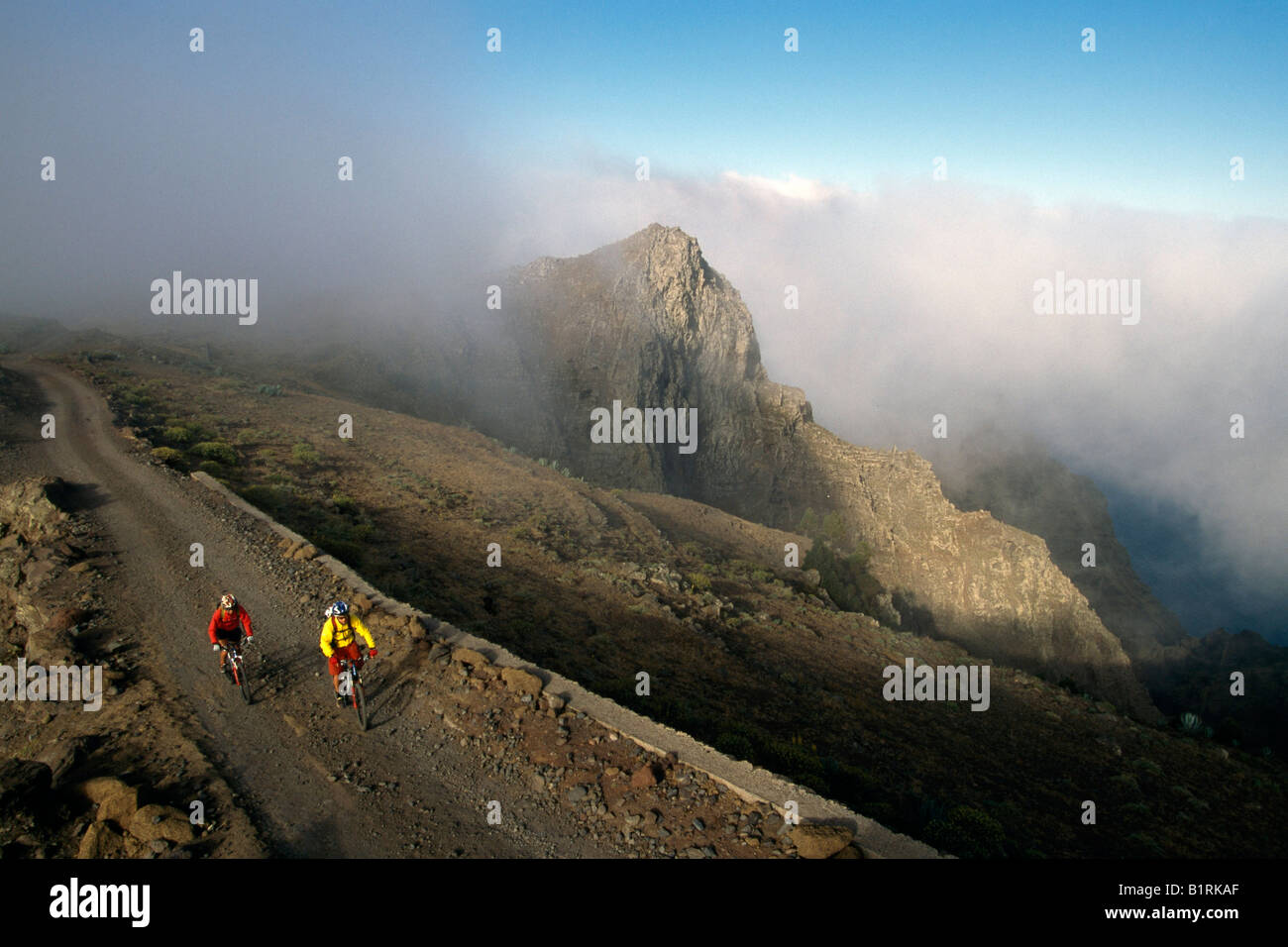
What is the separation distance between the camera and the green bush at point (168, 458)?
19116mm

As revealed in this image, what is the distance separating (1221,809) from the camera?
16.1 metres

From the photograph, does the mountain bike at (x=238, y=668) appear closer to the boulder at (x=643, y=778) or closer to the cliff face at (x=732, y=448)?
the boulder at (x=643, y=778)

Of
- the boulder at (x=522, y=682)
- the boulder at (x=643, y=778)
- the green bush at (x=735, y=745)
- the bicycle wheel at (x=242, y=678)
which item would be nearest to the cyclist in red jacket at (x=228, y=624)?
the bicycle wheel at (x=242, y=678)

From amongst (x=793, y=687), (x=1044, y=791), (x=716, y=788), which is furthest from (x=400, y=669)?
(x=1044, y=791)

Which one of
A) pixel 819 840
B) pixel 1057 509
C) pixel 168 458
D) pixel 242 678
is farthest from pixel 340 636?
pixel 1057 509

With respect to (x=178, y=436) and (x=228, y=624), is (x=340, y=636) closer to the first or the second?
(x=228, y=624)

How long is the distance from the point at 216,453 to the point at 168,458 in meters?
1.78

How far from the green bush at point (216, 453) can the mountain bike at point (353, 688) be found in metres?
15.9

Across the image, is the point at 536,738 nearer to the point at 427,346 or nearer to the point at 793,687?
the point at 793,687

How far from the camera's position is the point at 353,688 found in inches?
351

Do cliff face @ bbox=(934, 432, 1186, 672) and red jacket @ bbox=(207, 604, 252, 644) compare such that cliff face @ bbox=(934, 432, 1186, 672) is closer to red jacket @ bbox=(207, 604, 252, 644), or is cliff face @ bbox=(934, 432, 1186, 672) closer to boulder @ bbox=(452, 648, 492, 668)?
boulder @ bbox=(452, 648, 492, 668)

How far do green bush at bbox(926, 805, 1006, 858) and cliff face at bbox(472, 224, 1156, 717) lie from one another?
4629 cm

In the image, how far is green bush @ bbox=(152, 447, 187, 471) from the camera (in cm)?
1912

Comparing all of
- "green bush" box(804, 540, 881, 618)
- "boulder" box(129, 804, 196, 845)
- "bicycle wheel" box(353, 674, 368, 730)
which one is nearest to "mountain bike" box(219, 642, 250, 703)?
"bicycle wheel" box(353, 674, 368, 730)
